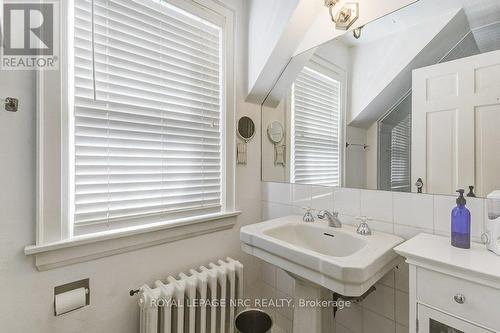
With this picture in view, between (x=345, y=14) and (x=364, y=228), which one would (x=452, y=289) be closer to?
(x=364, y=228)

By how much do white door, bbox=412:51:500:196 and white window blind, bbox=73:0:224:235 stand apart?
1.09m

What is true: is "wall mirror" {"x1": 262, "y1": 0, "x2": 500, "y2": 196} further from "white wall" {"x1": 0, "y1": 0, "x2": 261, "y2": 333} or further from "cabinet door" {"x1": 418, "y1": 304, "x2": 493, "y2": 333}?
"white wall" {"x1": 0, "y1": 0, "x2": 261, "y2": 333}

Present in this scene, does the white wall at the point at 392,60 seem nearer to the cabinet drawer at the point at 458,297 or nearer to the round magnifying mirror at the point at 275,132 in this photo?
the round magnifying mirror at the point at 275,132

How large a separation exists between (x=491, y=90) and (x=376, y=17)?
63cm

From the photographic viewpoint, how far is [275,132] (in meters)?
1.73

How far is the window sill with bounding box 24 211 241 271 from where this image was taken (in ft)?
3.07

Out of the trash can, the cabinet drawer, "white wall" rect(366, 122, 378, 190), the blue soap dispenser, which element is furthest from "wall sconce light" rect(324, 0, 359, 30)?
the trash can

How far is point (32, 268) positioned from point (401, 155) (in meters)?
1.67

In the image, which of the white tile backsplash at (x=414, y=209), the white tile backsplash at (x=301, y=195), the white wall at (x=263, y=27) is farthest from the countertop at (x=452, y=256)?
the white wall at (x=263, y=27)

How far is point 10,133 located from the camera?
88 cm

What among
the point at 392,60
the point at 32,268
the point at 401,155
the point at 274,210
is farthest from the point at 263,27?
the point at 32,268

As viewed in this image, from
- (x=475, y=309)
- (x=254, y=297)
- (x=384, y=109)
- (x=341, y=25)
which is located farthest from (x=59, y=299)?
(x=341, y=25)

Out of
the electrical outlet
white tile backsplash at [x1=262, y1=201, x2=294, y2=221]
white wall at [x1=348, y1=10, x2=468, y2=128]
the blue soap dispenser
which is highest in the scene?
white wall at [x1=348, y1=10, x2=468, y2=128]

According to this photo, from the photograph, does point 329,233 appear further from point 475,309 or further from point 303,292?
point 475,309
